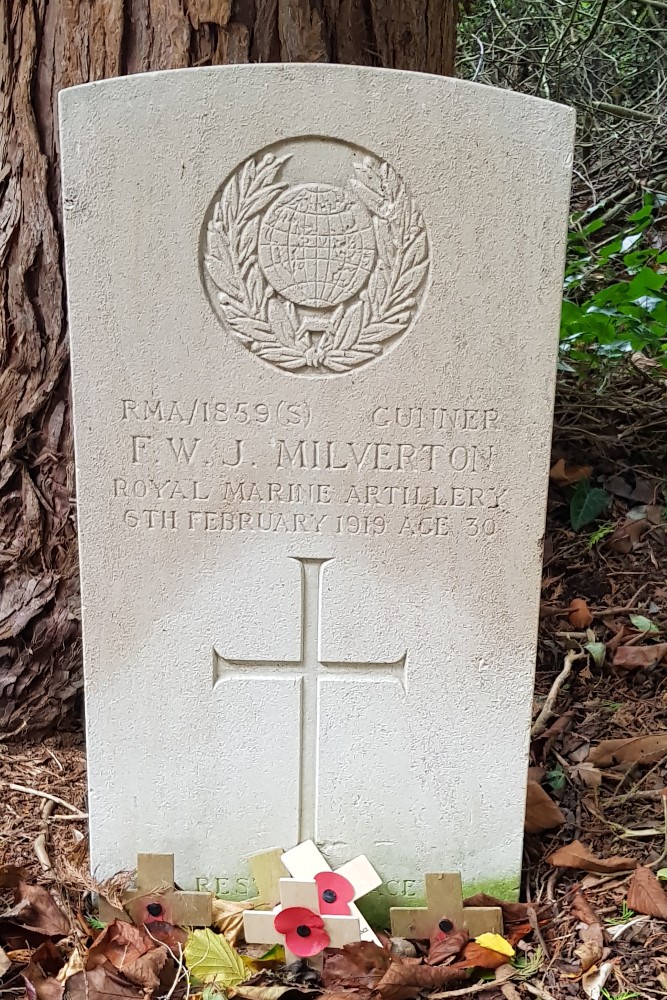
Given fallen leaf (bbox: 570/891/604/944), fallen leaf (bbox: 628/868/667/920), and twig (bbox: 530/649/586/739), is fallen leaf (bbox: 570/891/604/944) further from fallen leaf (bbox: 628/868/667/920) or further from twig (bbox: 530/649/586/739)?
twig (bbox: 530/649/586/739)

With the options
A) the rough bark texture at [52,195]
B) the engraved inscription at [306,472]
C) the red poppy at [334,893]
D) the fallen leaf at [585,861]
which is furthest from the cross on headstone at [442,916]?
the rough bark texture at [52,195]

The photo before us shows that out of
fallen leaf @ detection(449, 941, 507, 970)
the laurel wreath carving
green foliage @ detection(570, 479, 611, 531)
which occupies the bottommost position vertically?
fallen leaf @ detection(449, 941, 507, 970)

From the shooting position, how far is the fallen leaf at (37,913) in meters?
2.06

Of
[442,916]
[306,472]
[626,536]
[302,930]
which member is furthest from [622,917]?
[626,536]

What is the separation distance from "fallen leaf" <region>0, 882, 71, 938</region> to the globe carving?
164cm

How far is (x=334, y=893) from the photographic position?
6.82ft

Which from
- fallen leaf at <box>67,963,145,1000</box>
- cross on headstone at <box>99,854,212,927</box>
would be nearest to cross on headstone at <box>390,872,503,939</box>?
cross on headstone at <box>99,854,212,927</box>

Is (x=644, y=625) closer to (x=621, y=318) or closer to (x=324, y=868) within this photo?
(x=621, y=318)

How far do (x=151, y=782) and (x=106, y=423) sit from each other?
953 millimetres

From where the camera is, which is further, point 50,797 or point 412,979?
point 50,797

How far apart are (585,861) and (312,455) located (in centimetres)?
137

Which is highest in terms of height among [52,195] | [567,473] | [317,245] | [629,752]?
[52,195]

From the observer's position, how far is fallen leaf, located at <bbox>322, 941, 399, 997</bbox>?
76.2 inches

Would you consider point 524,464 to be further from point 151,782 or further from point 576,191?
point 576,191
